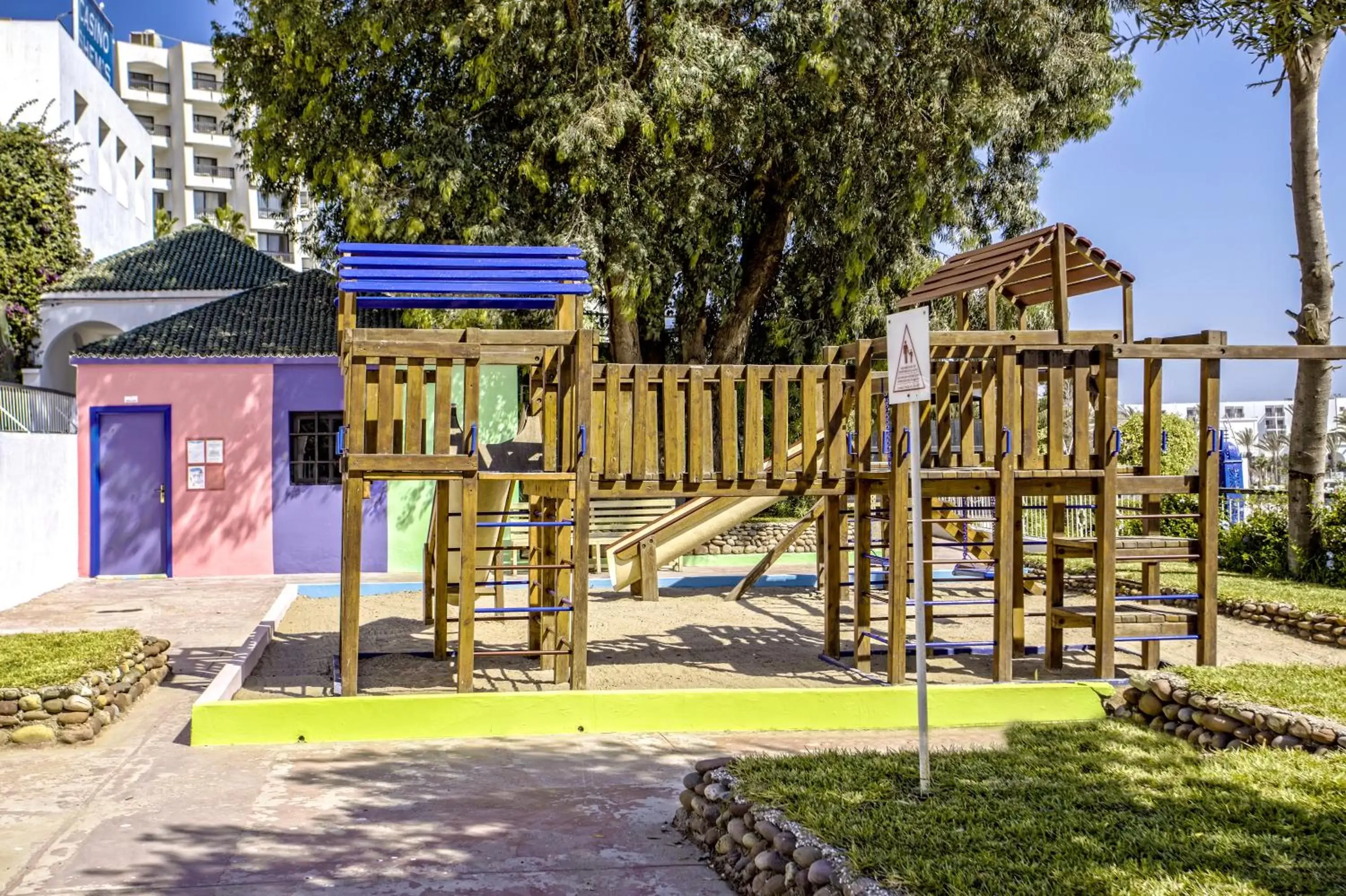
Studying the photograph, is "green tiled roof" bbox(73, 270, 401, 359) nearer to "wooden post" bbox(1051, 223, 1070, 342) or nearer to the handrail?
the handrail

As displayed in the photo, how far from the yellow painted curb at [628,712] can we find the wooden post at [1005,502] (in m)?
0.93

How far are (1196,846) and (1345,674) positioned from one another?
16.2 feet

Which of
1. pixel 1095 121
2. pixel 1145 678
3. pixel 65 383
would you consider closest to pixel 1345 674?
pixel 1145 678

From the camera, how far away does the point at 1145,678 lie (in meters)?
9.28

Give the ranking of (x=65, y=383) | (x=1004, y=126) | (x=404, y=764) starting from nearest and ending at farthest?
(x=404, y=764), (x=1004, y=126), (x=65, y=383)

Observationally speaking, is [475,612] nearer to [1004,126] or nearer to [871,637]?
[871,637]

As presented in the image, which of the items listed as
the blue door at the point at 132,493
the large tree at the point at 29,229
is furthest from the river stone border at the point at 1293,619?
the large tree at the point at 29,229

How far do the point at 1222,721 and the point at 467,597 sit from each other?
17.4ft

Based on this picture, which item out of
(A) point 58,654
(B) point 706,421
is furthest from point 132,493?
(B) point 706,421

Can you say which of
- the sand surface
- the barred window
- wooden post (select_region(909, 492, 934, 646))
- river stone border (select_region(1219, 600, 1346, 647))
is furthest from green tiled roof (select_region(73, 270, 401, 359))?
river stone border (select_region(1219, 600, 1346, 647))

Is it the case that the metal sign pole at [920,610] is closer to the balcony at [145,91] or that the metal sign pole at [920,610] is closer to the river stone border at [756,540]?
the river stone border at [756,540]

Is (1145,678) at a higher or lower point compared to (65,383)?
lower

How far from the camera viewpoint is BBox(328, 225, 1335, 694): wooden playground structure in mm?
9438

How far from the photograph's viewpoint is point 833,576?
440 inches
